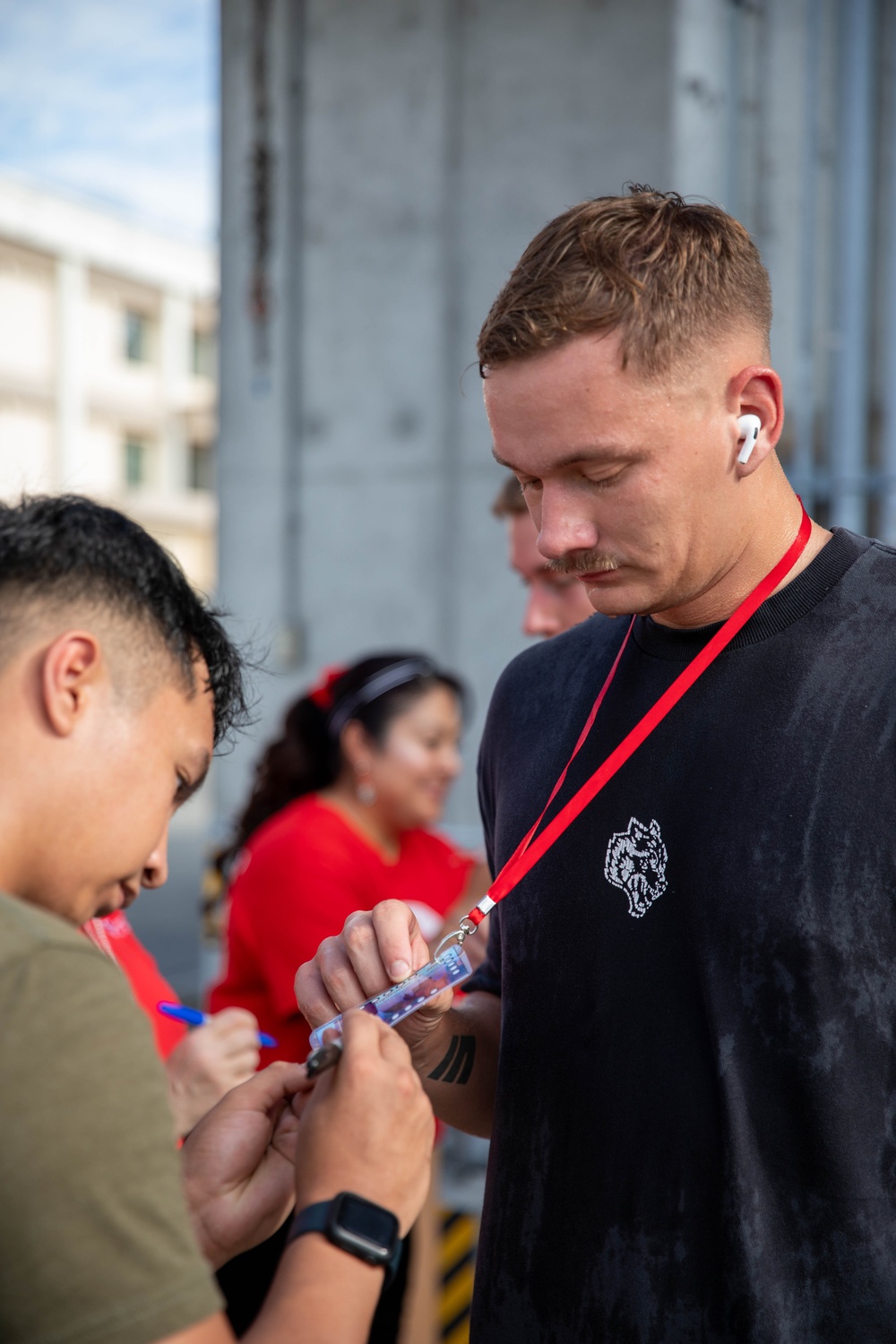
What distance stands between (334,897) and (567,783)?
1555 mm

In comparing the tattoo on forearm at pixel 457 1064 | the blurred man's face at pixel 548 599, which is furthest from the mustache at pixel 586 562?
the blurred man's face at pixel 548 599

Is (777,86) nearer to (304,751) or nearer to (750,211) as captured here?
(750,211)

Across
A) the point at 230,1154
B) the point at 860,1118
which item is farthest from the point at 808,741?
the point at 230,1154

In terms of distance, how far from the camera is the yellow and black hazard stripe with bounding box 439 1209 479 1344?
4.10 m

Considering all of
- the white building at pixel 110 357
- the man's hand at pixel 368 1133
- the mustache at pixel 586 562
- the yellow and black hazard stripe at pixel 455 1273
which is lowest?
the yellow and black hazard stripe at pixel 455 1273

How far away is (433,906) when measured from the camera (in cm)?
372

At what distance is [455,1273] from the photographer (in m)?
4.23

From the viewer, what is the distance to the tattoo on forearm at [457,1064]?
1825mm

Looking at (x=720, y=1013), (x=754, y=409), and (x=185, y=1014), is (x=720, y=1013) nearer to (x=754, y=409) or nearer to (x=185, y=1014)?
(x=754, y=409)

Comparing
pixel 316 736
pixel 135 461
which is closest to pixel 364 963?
pixel 316 736

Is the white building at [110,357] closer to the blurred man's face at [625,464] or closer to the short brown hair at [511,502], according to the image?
the short brown hair at [511,502]

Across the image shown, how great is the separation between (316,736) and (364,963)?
2267 mm

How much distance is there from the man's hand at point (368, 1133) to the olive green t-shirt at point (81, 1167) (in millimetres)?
206

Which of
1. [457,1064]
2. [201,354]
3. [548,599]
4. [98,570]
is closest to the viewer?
[98,570]
